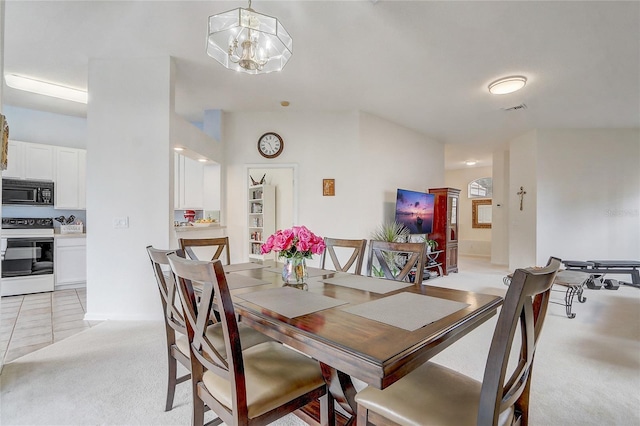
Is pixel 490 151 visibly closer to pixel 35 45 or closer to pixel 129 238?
pixel 129 238

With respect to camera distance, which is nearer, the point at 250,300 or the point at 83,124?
the point at 250,300

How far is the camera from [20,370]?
2178 millimetres

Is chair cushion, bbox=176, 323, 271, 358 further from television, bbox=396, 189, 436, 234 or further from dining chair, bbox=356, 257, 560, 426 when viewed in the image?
television, bbox=396, 189, 436, 234

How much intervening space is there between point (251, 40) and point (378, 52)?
1.63 meters

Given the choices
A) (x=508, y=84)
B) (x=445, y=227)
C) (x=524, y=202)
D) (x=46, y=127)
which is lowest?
(x=445, y=227)

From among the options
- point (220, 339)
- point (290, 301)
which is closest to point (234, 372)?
point (290, 301)

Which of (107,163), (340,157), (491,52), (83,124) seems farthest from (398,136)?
(83,124)

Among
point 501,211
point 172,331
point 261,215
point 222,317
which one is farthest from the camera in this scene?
point 501,211

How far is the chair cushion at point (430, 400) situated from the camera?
986 millimetres

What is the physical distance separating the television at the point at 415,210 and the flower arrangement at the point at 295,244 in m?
3.81

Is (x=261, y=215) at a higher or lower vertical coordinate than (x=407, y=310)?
higher

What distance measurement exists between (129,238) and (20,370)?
54.8 inches

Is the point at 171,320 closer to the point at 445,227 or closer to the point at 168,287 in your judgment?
the point at 168,287

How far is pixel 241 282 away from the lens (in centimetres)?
175
